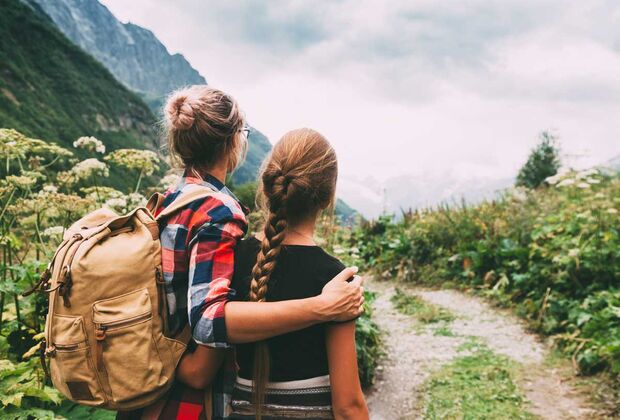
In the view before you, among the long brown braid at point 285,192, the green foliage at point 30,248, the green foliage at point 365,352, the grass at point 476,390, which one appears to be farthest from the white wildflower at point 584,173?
the long brown braid at point 285,192

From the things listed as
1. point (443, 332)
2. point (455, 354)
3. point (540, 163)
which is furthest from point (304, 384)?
point (540, 163)

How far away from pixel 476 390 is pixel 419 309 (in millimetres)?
3102

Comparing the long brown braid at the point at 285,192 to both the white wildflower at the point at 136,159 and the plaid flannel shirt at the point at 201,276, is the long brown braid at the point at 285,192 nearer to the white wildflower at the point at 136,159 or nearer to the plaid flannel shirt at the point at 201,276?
the plaid flannel shirt at the point at 201,276

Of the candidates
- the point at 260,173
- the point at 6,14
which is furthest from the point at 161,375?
the point at 6,14

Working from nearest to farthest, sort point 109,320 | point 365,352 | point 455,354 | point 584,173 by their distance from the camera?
1. point 109,320
2. point 365,352
3. point 455,354
4. point 584,173

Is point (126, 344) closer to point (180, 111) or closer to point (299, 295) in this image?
point (299, 295)

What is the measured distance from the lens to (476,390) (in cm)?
439

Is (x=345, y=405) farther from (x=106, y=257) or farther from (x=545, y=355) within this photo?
(x=545, y=355)

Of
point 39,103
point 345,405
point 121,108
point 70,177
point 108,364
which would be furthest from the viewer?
point 121,108

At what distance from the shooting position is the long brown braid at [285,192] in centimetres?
158

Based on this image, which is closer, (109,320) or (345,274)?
(109,320)

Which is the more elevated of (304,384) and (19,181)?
(19,181)

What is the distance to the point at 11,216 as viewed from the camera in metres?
3.25

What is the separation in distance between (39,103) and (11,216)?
9340 cm
